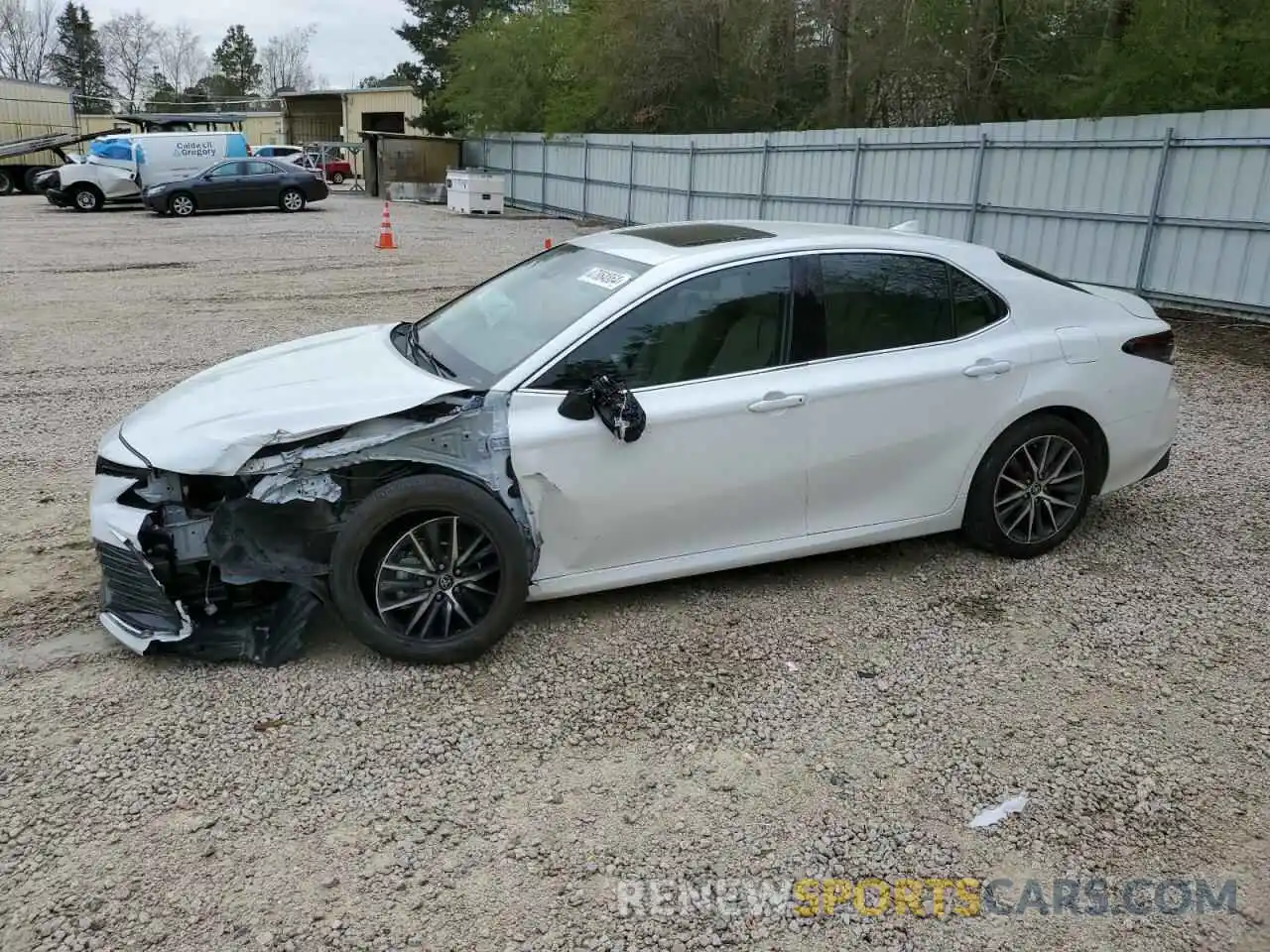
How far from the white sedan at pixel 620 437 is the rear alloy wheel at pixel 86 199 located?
88.3 ft

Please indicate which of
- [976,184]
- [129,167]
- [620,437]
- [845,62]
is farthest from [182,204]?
[620,437]

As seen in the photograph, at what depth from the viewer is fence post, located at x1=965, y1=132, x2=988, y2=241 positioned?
13702 mm

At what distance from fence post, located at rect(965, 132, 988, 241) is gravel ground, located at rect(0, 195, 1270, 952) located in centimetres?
948

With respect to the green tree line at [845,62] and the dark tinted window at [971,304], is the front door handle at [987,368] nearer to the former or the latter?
the dark tinted window at [971,304]

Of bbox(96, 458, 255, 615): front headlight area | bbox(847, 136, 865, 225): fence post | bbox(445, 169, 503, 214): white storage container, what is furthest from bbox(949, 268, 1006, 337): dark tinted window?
bbox(445, 169, 503, 214): white storage container

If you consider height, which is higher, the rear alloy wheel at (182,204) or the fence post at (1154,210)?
the fence post at (1154,210)

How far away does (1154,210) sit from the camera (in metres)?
11.4

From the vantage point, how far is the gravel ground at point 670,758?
8.76 feet

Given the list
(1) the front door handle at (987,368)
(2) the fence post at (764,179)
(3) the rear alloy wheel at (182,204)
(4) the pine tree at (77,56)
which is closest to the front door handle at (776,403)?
(1) the front door handle at (987,368)

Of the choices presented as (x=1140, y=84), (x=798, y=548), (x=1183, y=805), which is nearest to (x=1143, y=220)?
(x=1140, y=84)

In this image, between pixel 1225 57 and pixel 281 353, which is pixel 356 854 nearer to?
pixel 281 353

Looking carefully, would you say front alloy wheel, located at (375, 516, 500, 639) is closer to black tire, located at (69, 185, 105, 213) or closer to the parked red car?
black tire, located at (69, 185, 105, 213)

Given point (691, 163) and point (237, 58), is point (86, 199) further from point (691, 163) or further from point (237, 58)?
point (237, 58)

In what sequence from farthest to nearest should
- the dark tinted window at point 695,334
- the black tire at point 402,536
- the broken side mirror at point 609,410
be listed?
the dark tinted window at point 695,334 < the broken side mirror at point 609,410 < the black tire at point 402,536
